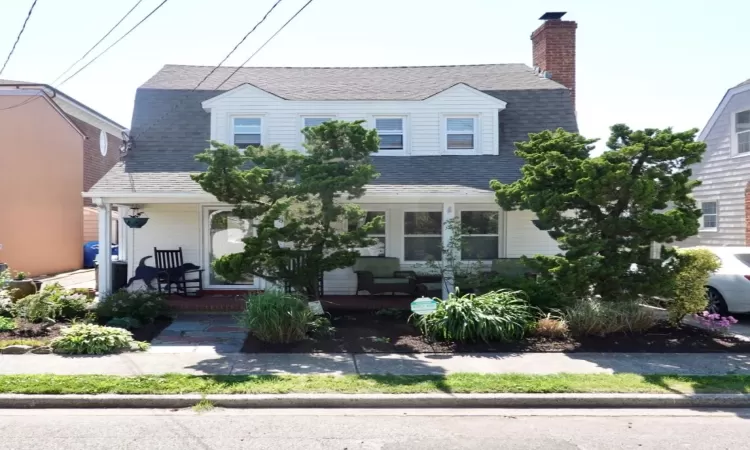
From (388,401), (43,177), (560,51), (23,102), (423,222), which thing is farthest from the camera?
(43,177)

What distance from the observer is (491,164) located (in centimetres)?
1291

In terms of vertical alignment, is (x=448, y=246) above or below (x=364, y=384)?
above

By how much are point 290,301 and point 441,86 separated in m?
8.15

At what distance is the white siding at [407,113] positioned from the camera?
523 inches

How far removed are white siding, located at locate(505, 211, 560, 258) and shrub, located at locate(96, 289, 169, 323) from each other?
7.77 metres

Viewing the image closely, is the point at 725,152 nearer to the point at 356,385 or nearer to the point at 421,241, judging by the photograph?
the point at 421,241

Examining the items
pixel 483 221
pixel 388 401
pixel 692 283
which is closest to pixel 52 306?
pixel 388 401

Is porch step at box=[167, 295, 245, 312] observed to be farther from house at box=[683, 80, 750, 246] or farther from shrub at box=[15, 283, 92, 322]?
house at box=[683, 80, 750, 246]

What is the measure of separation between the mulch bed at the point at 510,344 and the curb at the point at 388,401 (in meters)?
2.10

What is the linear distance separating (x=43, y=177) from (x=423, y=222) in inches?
511

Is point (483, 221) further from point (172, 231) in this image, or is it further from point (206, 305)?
point (172, 231)

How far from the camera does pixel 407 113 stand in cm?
1354

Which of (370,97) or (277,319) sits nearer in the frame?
(277,319)

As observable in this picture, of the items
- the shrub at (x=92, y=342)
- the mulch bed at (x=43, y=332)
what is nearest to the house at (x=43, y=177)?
the mulch bed at (x=43, y=332)
